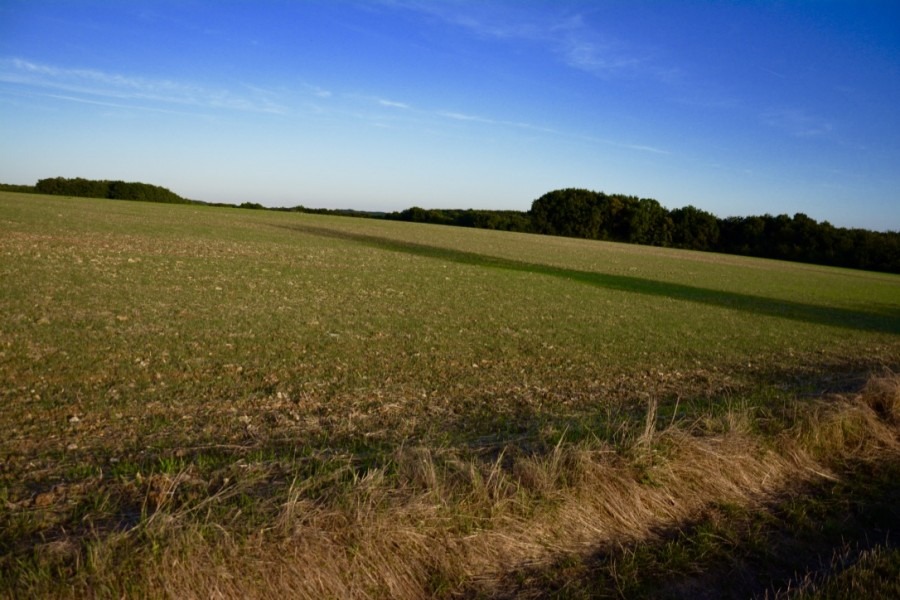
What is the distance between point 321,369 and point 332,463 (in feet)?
11.7

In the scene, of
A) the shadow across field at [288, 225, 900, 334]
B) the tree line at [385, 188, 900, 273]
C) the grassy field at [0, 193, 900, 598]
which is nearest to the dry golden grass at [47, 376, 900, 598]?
the grassy field at [0, 193, 900, 598]

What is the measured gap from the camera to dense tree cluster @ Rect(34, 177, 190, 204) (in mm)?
77125

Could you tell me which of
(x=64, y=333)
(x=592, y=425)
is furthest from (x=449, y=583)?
(x=64, y=333)

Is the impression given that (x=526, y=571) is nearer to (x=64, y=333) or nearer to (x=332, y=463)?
(x=332, y=463)

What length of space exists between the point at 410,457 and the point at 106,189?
93.1 meters

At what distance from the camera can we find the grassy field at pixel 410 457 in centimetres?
366

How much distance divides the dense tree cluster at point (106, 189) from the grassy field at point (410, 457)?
257 feet

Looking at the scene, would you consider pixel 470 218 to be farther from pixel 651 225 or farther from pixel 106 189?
pixel 106 189

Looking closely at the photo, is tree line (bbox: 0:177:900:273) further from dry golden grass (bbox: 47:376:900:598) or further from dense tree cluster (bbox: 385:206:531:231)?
dry golden grass (bbox: 47:376:900:598)

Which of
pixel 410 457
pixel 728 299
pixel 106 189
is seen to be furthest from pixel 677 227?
pixel 410 457

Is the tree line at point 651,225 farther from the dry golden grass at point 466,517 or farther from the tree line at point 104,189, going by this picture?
the dry golden grass at point 466,517

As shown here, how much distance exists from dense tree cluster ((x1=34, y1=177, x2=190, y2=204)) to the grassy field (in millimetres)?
78474

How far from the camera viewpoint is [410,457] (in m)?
4.90

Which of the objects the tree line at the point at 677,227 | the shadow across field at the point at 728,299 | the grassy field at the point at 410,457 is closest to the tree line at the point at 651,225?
the tree line at the point at 677,227
